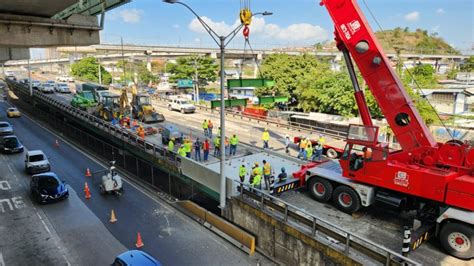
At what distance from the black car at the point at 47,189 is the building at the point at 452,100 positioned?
1774 inches

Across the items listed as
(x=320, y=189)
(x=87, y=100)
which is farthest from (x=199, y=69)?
(x=320, y=189)

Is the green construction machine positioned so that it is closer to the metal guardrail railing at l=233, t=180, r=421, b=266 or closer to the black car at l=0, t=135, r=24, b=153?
the black car at l=0, t=135, r=24, b=153

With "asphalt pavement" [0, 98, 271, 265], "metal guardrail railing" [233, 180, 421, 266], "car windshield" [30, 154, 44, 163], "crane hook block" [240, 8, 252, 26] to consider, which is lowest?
"asphalt pavement" [0, 98, 271, 265]

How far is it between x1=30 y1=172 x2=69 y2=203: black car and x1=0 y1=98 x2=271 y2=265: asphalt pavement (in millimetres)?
427

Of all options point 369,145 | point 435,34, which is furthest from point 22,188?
point 435,34

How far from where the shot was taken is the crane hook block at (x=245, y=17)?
13.6m

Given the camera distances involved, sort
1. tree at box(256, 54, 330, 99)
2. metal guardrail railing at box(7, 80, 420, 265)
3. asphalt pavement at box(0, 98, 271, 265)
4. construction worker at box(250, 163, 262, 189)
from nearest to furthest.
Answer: metal guardrail railing at box(7, 80, 420, 265) → asphalt pavement at box(0, 98, 271, 265) → construction worker at box(250, 163, 262, 189) → tree at box(256, 54, 330, 99)

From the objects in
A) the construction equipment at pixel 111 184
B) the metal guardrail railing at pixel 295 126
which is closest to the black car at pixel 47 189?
the construction equipment at pixel 111 184

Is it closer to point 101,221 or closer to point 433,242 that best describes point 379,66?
point 433,242

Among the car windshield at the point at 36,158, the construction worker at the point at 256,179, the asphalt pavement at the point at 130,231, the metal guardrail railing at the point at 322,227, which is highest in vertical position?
the construction worker at the point at 256,179

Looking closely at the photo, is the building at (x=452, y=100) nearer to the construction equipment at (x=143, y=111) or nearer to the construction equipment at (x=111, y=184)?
the construction equipment at (x=143, y=111)

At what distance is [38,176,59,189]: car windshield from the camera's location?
18.7 m

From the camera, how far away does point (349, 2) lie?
12.7 m

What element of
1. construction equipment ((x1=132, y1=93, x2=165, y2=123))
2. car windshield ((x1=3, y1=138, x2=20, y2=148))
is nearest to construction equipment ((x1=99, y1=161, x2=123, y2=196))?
car windshield ((x1=3, y1=138, x2=20, y2=148))
